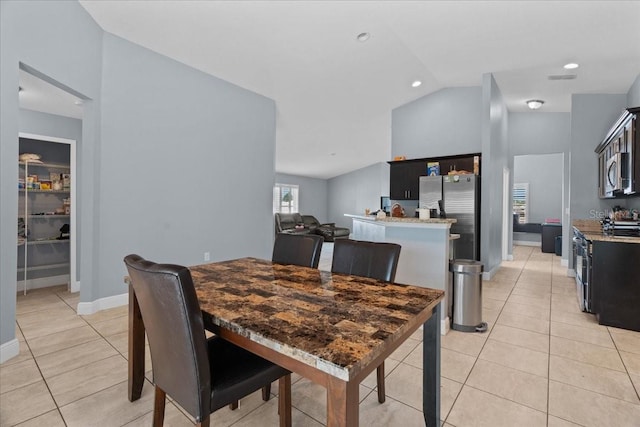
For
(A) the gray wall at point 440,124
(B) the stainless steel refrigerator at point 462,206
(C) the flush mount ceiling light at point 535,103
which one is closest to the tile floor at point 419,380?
(B) the stainless steel refrigerator at point 462,206

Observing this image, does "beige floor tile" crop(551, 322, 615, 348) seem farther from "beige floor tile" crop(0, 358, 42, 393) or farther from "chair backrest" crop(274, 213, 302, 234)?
"chair backrest" crop(274, 213, 302, 234)

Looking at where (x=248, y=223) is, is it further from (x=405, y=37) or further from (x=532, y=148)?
(x=532, y=148)

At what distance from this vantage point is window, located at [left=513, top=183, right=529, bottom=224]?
922cm

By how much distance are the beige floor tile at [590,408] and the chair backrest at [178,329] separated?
1862 millimetres

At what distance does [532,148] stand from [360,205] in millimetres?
5917

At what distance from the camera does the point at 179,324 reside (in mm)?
1054

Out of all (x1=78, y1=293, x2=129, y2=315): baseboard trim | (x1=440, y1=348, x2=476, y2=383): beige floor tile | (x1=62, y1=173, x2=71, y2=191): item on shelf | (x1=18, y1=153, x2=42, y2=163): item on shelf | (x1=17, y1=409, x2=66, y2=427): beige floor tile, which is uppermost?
(x1=18, y1=153, x2=42, y2=163): item on shelf

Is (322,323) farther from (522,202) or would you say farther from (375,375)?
(522,202)

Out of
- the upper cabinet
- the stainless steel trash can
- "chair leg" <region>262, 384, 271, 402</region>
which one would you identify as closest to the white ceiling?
the upper cabinet

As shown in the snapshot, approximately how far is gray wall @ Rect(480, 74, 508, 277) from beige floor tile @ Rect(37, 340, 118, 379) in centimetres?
488

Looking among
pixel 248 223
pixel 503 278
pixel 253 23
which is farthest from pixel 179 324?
pixel 503 278

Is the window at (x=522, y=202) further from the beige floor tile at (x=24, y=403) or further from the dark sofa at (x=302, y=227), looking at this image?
the beige floor tile at (x=24, y=403)

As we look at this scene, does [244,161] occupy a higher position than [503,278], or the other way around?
[244,161]

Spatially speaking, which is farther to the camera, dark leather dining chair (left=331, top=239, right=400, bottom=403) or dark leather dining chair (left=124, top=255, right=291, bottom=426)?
dark leather dining chair (left=331, top=239, right=400, bottom=403)
